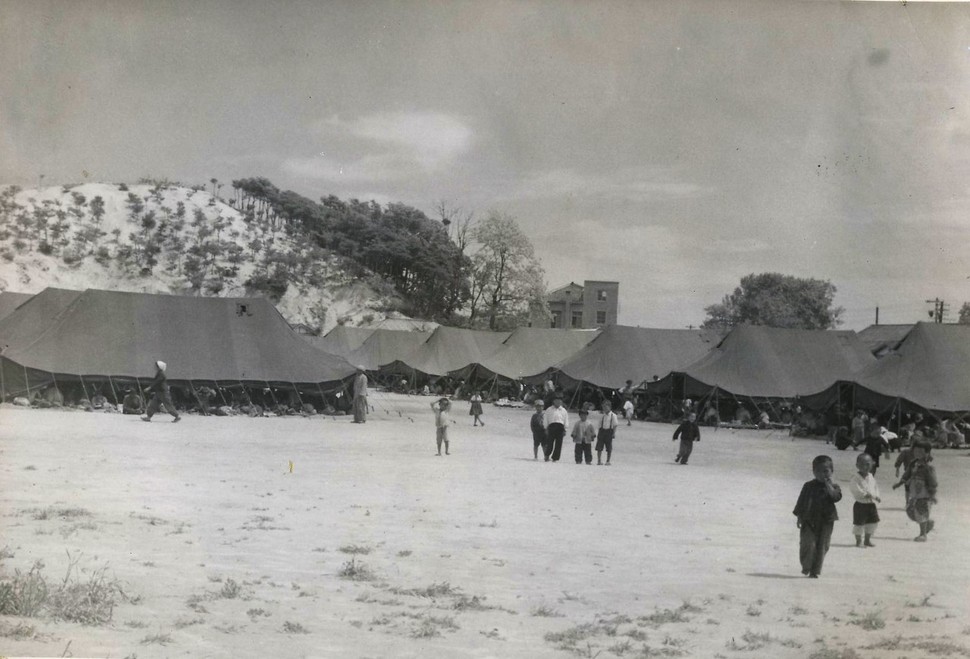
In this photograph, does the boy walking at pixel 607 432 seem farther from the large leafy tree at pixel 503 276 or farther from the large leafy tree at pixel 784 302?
the large leafy tree at pixel 784 302

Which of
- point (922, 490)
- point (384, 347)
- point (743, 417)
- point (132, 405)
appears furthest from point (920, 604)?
point (384, 347)

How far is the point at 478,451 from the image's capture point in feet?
58.6

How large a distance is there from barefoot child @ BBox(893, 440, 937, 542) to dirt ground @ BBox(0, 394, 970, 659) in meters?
0.24

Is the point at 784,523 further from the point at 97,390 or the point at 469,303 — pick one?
the point at 469,303

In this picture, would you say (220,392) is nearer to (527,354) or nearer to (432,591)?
(432,591)

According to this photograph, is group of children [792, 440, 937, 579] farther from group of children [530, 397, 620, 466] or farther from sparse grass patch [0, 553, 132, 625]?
sparse grass patch [0, 553, 132, 625]

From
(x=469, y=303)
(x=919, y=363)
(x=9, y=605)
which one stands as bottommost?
(x=9, y=605)

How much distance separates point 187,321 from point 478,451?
11.3 m

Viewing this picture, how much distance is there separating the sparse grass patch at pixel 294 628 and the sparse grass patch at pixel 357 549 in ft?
6.53

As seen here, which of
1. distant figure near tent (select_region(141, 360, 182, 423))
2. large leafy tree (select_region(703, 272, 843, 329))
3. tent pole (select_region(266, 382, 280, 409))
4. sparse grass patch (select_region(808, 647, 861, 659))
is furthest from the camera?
large leafy tree (select_region(703, 272, 843, 329))

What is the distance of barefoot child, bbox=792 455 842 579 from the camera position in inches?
309

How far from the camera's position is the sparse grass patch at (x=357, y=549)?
26.5ft

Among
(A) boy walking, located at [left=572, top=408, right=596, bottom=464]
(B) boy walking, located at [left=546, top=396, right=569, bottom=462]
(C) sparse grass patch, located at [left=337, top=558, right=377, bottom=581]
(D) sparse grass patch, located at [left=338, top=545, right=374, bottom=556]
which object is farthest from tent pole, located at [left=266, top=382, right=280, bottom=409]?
(C) sparse grass patch, located at [left=337, top=558, right=377, bottom=581]

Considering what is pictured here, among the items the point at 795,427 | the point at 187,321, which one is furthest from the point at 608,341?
the point at 187,321
